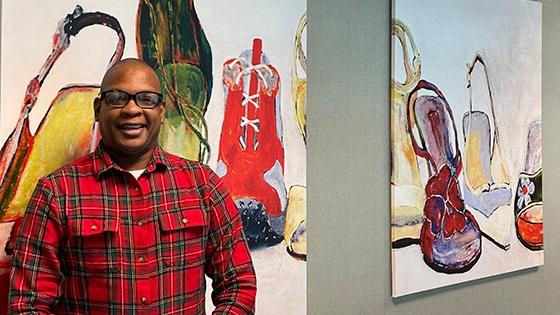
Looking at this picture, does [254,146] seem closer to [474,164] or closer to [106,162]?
[106,162]

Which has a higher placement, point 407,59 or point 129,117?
point 407,59

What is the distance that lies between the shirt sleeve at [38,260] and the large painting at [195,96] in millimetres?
158

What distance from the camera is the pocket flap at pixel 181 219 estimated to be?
143 centimetres

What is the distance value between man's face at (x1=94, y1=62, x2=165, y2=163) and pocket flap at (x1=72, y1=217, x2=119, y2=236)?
0.14m

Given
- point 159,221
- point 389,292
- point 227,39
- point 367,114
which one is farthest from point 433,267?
point 159,221

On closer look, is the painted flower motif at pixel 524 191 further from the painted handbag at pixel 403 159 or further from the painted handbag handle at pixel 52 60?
the painted handbag handle at pixel 52 60

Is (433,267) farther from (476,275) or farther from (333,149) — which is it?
(333,149)

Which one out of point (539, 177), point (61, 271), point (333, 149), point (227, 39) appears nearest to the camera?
point (61, 271)

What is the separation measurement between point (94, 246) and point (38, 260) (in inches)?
4.0

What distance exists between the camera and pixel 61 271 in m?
1.38

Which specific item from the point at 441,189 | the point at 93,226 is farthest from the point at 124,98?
the point at 441,189

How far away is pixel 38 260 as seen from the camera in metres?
1.34

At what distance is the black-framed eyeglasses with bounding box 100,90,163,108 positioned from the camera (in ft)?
4.66

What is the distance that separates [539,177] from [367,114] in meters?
0.99
